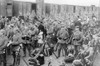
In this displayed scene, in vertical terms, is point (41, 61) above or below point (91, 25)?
below

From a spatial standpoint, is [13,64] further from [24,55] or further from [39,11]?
[39,11]

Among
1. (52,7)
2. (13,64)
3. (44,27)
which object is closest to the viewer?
(13,64)

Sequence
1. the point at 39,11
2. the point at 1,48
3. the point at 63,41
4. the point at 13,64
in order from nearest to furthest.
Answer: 1. the point at 1,48
2. the point at 13,64
3. the point at 63,41
4. the point at 39,11

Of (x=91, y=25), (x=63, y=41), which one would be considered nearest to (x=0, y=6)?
(x=91, y=25)

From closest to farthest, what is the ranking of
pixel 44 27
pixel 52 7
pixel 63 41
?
pixel 63 41, pixel 44 27, pixel 52 7

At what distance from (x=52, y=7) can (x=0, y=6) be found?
6.11 meters

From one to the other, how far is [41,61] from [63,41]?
1558mm

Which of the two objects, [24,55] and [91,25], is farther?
[91,25]

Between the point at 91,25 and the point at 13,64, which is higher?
the point at 91,25

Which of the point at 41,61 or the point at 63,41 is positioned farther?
the point at 63,41

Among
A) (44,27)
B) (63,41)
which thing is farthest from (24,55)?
(44,27)

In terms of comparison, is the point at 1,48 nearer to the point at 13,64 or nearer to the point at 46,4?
the point at 13,64

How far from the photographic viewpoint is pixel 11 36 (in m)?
9.45

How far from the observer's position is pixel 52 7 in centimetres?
2333
